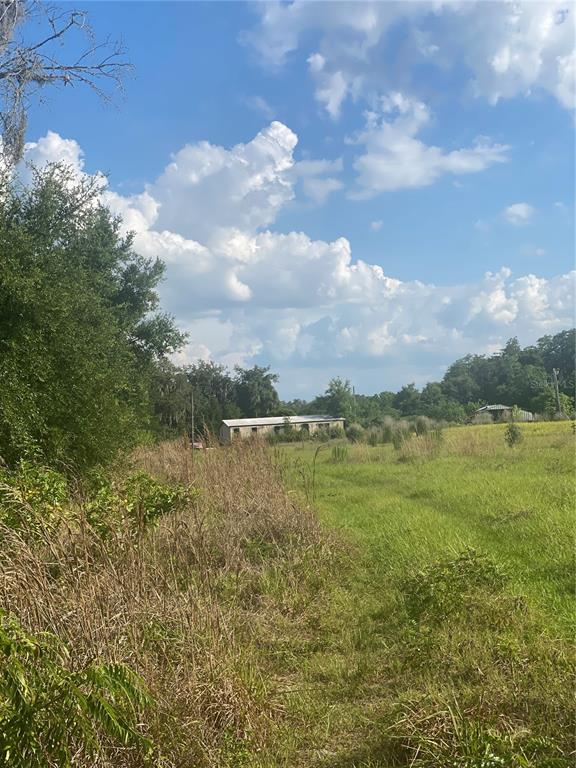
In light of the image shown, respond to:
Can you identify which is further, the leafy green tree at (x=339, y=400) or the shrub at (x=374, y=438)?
the leafy green tree at (x=339, y=400)

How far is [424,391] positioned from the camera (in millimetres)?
70750

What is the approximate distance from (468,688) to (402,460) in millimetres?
16227

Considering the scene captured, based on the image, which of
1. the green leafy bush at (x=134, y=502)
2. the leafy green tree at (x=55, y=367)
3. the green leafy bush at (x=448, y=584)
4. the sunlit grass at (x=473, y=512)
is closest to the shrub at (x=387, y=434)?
→ the sunlit grass at (x=473, y=512)

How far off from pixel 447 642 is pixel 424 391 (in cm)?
6762

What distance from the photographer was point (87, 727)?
2244 millimetres

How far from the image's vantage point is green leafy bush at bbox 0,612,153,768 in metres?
2.11

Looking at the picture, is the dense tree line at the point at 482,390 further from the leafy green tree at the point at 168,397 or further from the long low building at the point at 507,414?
the leafy green tree at the point at 168,397

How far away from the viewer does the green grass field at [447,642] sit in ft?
10.7

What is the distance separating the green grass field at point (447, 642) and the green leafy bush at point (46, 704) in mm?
1533

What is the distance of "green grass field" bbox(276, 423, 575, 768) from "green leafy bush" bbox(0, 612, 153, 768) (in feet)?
5.03

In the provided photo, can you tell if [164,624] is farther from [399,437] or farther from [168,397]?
[168,397]

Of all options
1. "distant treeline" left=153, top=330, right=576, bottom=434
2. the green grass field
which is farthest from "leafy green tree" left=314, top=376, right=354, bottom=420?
the green grass field

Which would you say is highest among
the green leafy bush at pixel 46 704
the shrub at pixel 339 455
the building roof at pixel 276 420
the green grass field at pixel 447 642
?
the building roof at pixel 276 420

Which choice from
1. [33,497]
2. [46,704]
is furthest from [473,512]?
[46,704]
